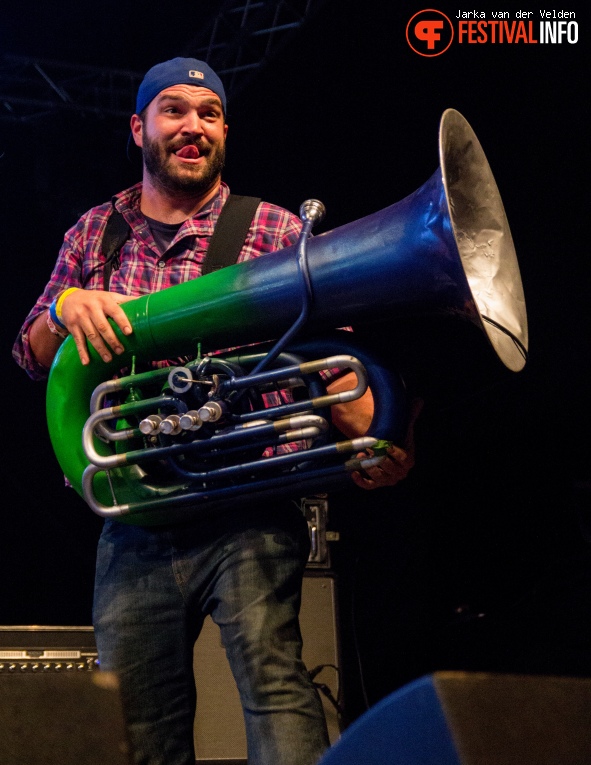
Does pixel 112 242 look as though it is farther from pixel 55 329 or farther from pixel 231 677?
pixel 231 677

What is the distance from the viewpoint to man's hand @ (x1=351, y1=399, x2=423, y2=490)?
193cm

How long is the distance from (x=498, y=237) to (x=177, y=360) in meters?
0.87

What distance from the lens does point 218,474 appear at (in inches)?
76.8

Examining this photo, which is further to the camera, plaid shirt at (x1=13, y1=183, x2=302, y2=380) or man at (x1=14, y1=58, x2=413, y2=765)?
plaid shirt at (x1=13, y1=183, x2=302, y2=380)

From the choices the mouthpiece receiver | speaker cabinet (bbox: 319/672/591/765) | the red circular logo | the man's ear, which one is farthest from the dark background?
speaker cabinet (bbox: 319/672/591/765)

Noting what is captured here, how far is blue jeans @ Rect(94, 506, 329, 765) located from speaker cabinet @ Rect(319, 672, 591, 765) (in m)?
0.97

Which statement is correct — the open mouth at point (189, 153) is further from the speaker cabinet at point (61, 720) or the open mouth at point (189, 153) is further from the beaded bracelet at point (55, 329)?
the speaker cabinet at point (61, 720)

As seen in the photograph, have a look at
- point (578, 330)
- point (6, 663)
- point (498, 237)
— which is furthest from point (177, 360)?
point (578, 330)

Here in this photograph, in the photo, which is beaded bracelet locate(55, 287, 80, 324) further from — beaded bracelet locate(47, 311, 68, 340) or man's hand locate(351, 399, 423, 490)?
man's hand locate(351, 399, 423, 490)

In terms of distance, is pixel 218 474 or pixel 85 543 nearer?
pixel 218 474

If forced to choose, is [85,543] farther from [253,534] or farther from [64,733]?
[64,733]

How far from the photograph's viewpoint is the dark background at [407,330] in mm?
3857

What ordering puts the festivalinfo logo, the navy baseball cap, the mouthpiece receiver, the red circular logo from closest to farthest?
1. the mouthpiece receiver
2. the navy baseball cap
3. the festivalinfo logo
4. the red circular logo

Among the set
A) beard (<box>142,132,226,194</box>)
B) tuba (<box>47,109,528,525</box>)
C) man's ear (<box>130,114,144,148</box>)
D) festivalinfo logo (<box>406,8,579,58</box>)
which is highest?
festivalinfo logo (<box>406,8,579,58</box>)
